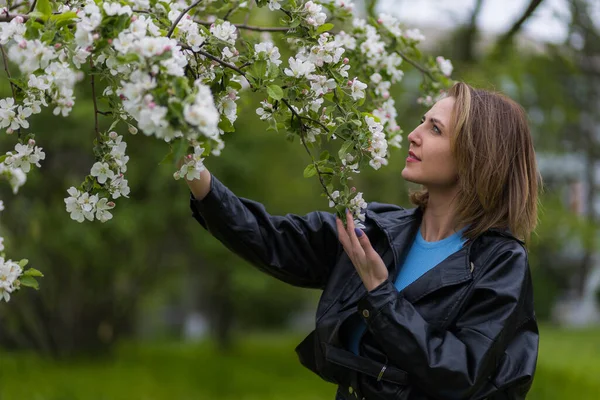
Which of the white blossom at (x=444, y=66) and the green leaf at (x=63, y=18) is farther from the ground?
the green leaf at (x=63, y=18)

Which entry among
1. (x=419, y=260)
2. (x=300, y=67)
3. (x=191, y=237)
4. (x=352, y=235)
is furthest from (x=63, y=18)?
(x=191, y=237)

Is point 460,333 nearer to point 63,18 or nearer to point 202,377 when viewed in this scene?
point 63,18

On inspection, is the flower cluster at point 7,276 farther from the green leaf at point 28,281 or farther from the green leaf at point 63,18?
the green leaf at point 63,18

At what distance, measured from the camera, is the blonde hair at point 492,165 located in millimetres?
2207

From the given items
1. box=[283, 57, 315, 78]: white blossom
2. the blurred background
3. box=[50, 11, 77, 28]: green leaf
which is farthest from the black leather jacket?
the blurred background

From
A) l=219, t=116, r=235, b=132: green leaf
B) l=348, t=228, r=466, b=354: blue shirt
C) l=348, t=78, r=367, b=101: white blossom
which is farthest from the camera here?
l=348, t=228, r=466, b=354: blue shirt

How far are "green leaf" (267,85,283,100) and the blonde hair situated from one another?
58 centimetres

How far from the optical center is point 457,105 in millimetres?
2254

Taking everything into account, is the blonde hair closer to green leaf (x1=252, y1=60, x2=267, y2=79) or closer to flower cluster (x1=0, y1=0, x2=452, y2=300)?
flower cluster (x1=0, y1=0, x2=452, y2=300)

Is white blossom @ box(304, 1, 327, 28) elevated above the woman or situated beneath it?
elevated above

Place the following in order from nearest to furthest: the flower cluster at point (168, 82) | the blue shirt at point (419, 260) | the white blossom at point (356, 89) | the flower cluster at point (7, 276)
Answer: the flower cluster at point (168, 82) < the flower cluster at point (7, 276) < the white blossom at point (356, 89) < the blue shirt at point (419, 260)

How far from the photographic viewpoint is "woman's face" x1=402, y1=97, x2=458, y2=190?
2221 millimetres

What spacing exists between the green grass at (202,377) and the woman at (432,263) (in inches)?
194

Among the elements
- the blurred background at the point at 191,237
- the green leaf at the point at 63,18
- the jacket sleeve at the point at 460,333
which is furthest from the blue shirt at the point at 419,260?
the blurred background at the point at 191,237
